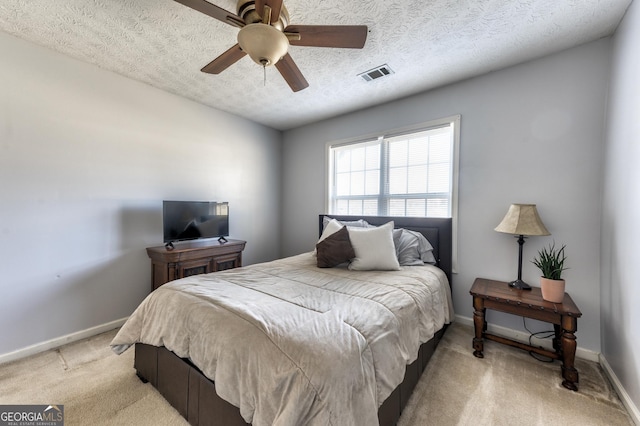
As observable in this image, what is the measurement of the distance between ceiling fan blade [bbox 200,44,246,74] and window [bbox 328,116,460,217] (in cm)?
209

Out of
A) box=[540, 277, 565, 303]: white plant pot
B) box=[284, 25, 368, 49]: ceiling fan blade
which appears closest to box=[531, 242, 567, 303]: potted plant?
box=[540, 277, 565, 303]: white plant pot

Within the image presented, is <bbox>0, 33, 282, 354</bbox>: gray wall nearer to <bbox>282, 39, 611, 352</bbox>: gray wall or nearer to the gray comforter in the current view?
the gray comforter

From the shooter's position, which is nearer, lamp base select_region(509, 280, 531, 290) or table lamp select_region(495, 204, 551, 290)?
table lamp select_region(495, 204, 551, 290)

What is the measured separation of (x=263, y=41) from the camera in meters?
1.34

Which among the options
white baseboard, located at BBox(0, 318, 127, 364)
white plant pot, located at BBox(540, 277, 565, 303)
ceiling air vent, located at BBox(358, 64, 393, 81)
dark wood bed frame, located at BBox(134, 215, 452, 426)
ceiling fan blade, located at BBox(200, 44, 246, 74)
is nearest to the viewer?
dark wood bed frame, located at BBox(134, 215, 452, 426)

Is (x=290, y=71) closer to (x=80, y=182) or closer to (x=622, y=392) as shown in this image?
(x=80, y=182)

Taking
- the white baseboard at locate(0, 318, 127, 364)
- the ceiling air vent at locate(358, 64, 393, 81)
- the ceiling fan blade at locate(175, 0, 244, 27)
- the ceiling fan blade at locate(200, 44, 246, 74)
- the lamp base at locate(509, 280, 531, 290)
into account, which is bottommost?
the white baseboard at locate(0, 318, 127, 364)

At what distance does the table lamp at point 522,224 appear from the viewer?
208 centimetres

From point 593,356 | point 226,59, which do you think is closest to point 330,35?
point 226,59

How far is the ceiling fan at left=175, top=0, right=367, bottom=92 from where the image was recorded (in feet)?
4.35

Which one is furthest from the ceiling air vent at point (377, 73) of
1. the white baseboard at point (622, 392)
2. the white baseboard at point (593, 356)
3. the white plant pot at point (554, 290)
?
the white baseboard at point (622, 392)

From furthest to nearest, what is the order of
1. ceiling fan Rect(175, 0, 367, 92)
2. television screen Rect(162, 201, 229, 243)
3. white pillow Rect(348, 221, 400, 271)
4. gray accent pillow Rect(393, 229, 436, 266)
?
television screen Rect(162, 201, 229, 243), gray accent pillow Rect(393, 229, 436, 266), white pillow Rect(348, 221, 400, 271), ceiling fan Rect(175, 0, 367, 92)

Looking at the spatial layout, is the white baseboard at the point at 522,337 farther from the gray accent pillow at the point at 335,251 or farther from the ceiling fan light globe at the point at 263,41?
the ceiling fan light globe at the point at 263,41

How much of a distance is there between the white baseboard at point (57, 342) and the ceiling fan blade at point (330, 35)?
3.19 m
